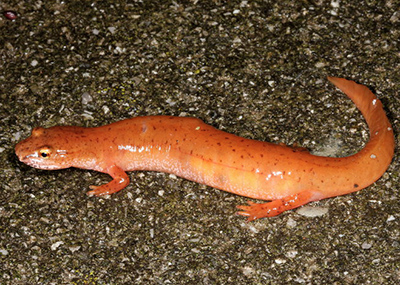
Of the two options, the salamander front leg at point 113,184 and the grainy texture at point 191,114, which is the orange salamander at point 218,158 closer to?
the salamander front leg at point 113,184

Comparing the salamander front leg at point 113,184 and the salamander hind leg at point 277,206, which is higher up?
the salamander hind leg at point 277,206

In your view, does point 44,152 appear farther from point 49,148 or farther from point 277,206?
point 277,206

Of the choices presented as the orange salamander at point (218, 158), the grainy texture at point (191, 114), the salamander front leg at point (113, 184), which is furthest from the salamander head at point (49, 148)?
the salamander front leg at point (113, 184)

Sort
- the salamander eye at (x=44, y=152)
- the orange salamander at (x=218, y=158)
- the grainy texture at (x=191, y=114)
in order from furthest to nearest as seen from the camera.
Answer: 1. the salamander eye at (x=44, y=152)
2. the orange salamander at (x=218, y=158)
3. the grainy texture at (x=191, y=114)

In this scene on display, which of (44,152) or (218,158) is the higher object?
(218,158)

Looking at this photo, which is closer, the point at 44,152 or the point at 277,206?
the point at 277,206

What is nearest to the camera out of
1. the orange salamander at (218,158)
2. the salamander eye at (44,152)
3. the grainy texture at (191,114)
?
the grainy texture at (191,114)

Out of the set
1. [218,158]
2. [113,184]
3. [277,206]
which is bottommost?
[113,184]

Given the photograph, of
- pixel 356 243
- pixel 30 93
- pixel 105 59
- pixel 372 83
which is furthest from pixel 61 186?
pixel 372 83

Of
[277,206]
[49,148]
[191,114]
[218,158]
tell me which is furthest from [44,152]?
[277,206]
